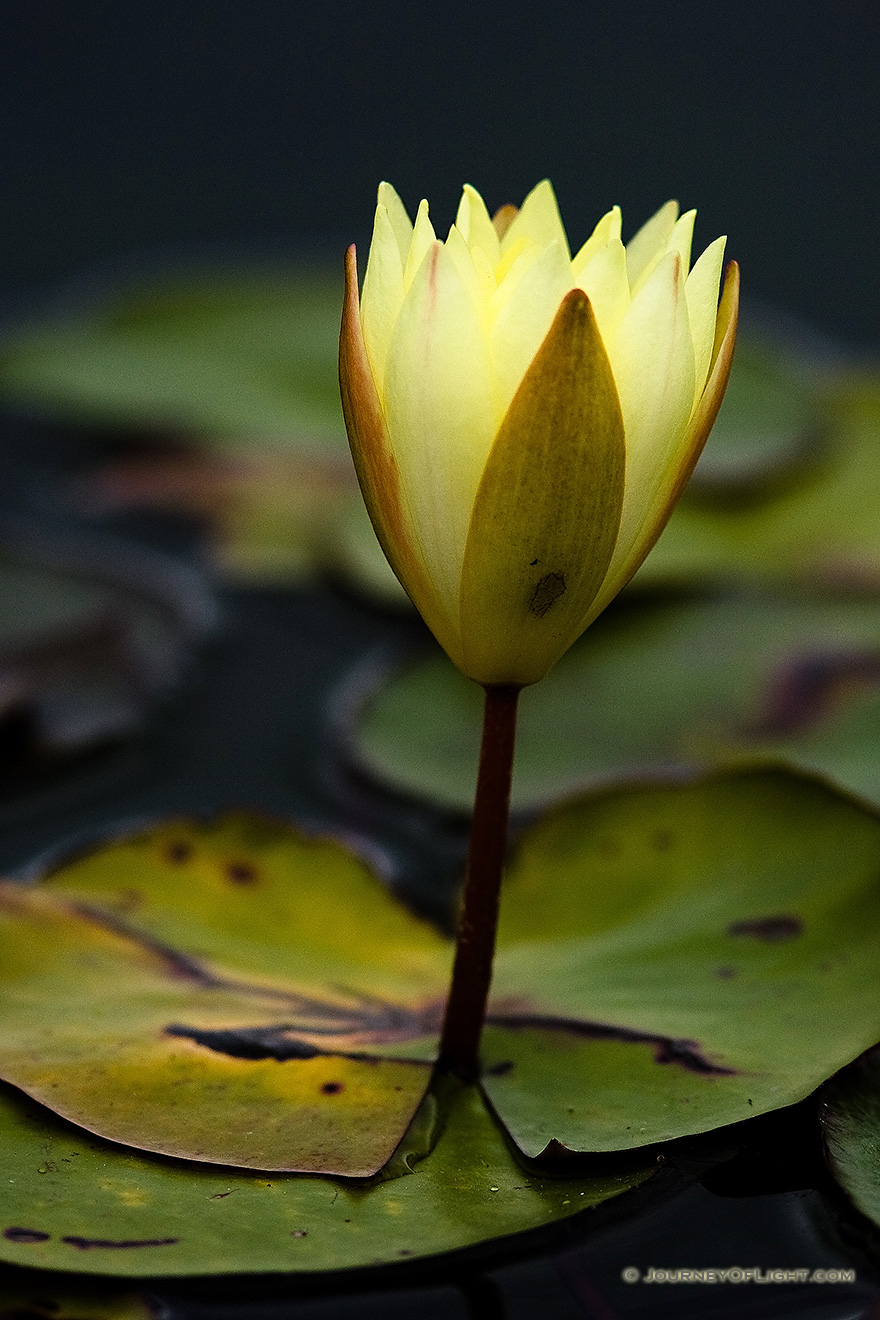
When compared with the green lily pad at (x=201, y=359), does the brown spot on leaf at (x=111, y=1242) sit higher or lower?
lower

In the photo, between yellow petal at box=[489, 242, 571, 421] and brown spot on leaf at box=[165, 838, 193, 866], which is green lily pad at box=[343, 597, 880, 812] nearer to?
brown spot on leaf at box=[165, 838, 193, 866]

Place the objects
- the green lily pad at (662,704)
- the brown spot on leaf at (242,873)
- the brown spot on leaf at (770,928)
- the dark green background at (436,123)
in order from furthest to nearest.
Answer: the dark green background at (436,123), the green lily pad at (662,704), the brown spot on leaf at (242,873), the brown spot on leaf at (770,928)

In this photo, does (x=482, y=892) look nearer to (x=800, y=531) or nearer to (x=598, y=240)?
(x=598, y=240)

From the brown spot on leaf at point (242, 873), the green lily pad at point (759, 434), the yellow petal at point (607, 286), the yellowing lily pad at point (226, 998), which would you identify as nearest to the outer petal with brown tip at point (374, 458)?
the yellow petal at point (607, 286)

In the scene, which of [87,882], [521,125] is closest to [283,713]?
[87,882]

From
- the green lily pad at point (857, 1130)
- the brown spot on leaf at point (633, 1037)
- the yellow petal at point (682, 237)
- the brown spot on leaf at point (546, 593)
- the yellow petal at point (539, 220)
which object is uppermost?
the yellow petal at point (539, 220)

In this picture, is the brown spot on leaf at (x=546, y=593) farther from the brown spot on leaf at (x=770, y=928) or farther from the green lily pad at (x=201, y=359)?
the green lily pad at (x=201, y=359)
